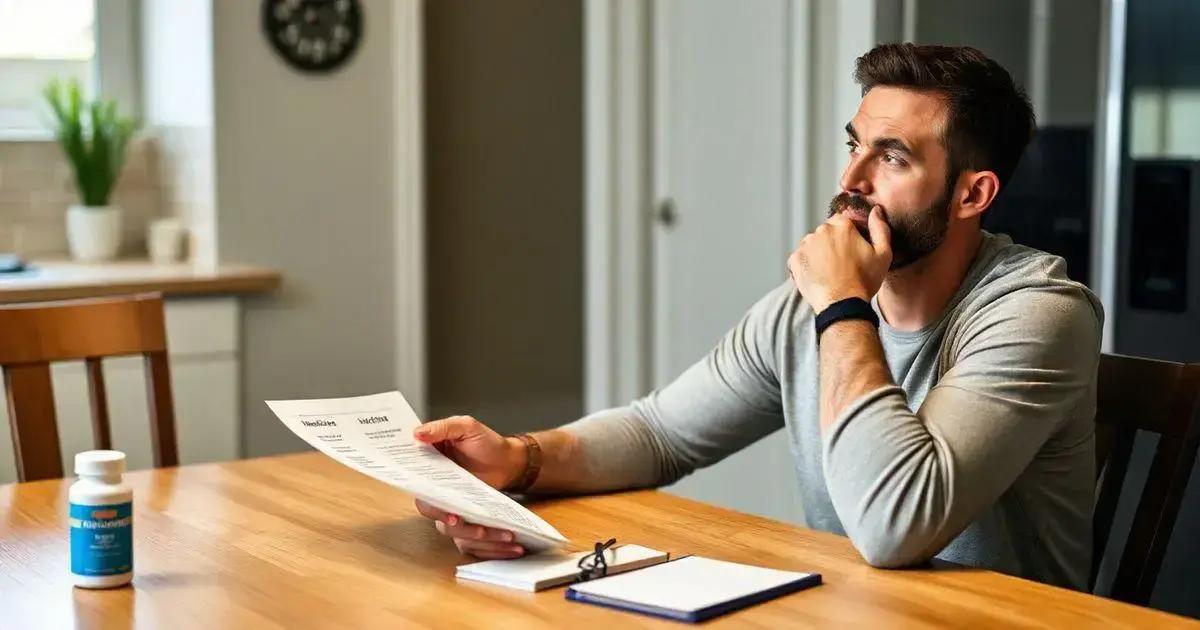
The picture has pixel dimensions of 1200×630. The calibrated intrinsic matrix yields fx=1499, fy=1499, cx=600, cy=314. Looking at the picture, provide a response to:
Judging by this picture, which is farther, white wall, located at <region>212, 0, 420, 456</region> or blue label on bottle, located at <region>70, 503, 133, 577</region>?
white wall, located at <region>212, 0, 420, 456</region>

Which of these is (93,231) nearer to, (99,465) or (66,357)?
(66,357)

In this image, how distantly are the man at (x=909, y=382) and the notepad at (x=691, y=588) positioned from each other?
0.44 feet

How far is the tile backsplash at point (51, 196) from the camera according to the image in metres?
3.91

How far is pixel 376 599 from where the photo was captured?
1400mm

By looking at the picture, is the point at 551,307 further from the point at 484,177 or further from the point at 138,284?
the point at 138,284

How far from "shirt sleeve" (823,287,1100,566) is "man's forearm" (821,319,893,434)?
0.02 meters

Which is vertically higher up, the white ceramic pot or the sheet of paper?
the white ceramic pot

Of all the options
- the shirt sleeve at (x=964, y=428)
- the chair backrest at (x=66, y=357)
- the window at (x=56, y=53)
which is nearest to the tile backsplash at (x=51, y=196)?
the window at (x=56, y=53)

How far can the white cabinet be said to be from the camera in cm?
342

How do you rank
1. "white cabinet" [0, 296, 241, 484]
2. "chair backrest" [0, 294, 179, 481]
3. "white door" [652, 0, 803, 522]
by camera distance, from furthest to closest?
"white door" [652, 0, 803, 522] < "white cabinet" [0, 296, 241, 484] < "chair backrest" [0, 294, 179, 481]

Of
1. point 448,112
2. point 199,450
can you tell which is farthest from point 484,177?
point 199,450

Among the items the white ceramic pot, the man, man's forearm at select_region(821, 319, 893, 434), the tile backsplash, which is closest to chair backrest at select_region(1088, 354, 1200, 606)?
the man

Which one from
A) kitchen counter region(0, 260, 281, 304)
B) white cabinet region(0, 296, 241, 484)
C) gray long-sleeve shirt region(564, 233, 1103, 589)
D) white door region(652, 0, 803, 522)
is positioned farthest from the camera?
white door region(652, 0, 803, 522)

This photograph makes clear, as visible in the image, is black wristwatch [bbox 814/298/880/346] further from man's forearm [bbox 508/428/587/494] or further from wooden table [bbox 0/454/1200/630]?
man's forearm [bbox 508/428/587/494]
